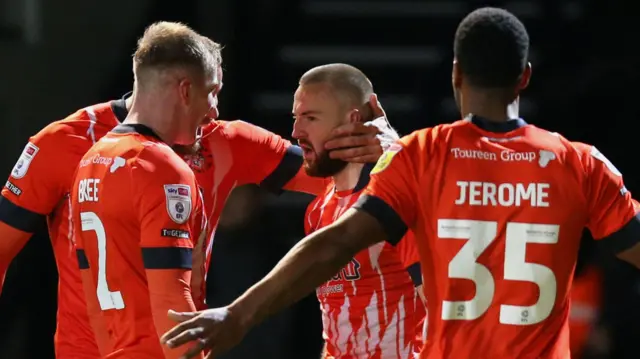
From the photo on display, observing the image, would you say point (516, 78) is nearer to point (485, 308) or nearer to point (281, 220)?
point (485, 308)

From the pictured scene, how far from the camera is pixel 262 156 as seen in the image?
180 inches

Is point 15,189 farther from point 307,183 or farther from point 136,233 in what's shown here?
point 307,183

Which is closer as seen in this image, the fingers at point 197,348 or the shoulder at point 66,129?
the fingers at point 197,348

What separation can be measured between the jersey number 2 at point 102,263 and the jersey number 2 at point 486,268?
3.69 ft

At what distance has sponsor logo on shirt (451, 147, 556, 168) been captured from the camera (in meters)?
3.00

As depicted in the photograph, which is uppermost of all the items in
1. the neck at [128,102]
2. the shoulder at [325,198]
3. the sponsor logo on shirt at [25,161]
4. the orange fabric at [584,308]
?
the neck at [128,102]

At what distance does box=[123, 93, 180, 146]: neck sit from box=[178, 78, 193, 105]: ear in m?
0.04

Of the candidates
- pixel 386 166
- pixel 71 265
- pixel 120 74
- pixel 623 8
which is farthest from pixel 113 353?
pixel 623 8

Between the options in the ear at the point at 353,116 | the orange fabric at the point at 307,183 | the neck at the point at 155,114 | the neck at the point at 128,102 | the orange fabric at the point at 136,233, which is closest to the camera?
the orange fabric at the point at 136,233

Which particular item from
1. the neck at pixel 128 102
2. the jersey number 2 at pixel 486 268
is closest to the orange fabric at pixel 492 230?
the jersey number 2 at pixel 486 268

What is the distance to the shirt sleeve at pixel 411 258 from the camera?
3896 millimetres

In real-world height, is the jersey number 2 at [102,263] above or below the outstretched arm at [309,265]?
below

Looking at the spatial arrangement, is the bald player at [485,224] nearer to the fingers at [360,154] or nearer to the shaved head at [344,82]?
the fingers at [360,154]

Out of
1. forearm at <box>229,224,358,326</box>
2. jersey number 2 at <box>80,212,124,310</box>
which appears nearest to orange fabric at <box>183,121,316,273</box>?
jersey number 2 at <box>80,212,124,310</box>
